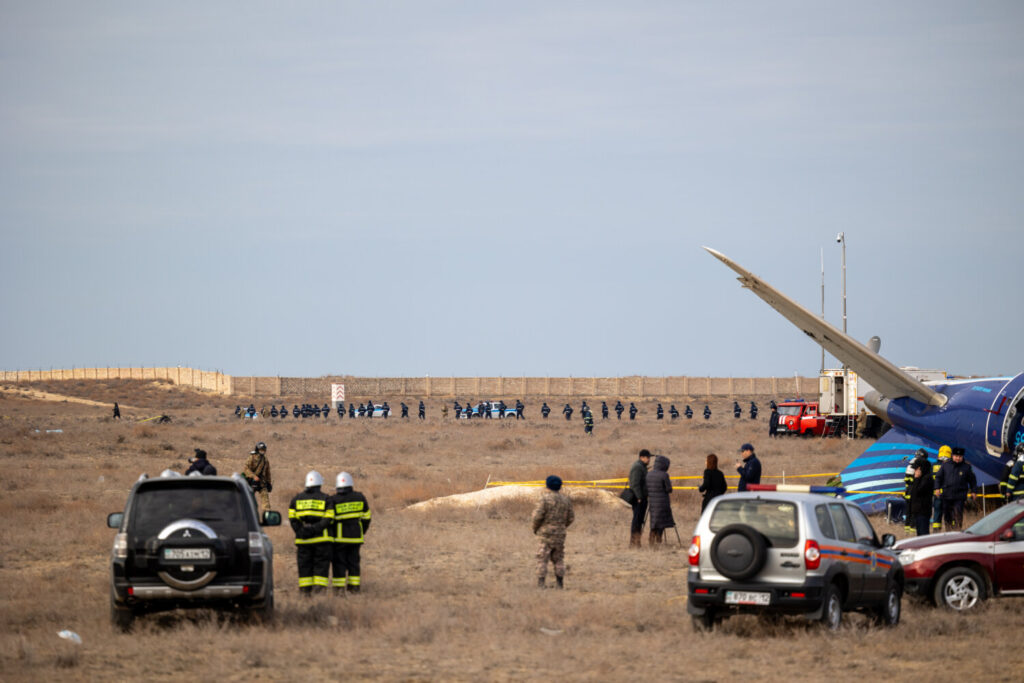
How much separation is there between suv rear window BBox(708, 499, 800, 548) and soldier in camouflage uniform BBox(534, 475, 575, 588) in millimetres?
3641

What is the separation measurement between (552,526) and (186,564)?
5494 millimetres

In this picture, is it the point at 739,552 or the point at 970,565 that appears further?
the point at 970,565

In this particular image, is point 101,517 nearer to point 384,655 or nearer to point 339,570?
point 339,570

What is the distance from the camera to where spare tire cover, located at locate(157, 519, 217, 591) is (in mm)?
11797

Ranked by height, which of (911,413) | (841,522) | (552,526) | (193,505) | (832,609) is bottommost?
(832,609)

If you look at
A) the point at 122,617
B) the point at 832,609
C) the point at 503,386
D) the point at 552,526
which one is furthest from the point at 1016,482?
the point at 503,386

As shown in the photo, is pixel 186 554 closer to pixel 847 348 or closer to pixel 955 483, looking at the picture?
pixel 955 483

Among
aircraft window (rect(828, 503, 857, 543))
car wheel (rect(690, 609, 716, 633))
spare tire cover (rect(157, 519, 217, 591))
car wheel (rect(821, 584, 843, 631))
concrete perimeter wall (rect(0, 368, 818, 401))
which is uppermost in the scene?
concrete perimeter wall (rect(0, 368, 818, 401))

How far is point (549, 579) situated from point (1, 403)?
104 metres

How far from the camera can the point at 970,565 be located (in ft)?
47.0

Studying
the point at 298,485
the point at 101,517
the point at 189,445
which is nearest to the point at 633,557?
the point at 101,517

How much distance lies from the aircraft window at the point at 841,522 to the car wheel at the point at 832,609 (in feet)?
2.01

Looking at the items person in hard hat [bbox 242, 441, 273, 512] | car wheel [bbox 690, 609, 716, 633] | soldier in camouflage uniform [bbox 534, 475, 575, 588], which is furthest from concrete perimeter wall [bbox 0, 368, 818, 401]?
car wheel [bbox 690, 609, 716, 633]

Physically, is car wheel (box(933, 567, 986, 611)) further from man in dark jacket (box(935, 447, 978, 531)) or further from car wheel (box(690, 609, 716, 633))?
man in dark jacket (box(935, 447, 978, 531))
